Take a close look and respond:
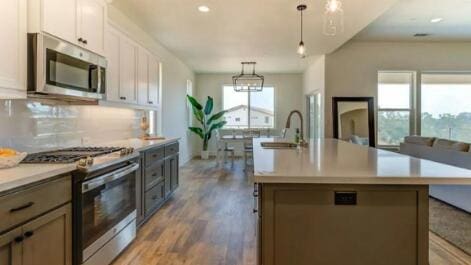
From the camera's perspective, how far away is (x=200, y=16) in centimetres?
448

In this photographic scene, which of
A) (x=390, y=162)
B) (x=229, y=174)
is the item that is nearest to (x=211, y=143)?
(x=229, y=174)

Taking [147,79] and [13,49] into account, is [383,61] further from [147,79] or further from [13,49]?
[13,49]

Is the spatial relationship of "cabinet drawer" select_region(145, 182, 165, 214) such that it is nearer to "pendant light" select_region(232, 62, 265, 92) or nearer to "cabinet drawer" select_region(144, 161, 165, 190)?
"cabinet drawer" select_region(144, 161, 165, 190)

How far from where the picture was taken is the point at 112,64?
3576 mm

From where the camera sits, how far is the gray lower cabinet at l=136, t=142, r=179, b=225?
→ 3461mm

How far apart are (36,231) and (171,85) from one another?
5522 millimetres

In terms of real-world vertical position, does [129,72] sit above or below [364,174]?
above

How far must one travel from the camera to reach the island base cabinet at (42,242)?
1526 mm

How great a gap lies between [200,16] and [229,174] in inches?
136

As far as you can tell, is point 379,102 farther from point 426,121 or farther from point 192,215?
point 192,215

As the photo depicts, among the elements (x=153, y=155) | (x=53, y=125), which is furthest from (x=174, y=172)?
(x=53, y=125)

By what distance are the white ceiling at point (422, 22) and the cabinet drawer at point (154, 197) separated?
4.06 metres

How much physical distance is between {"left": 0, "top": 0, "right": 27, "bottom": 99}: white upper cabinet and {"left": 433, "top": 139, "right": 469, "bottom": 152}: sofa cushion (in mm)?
4752

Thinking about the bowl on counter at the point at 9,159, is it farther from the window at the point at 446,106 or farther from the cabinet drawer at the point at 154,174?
the window at the point at 446,106
